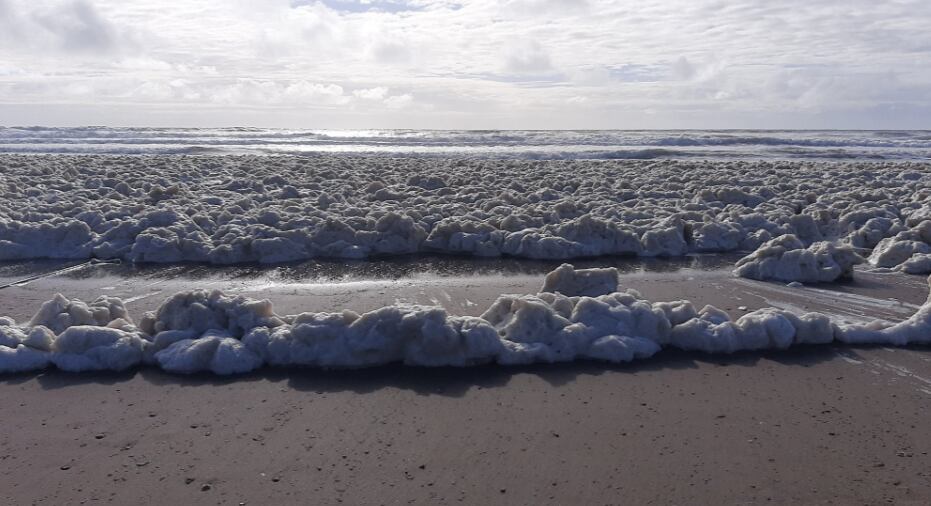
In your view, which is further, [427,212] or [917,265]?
[427,212]

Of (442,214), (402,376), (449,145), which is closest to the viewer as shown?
(402,376)

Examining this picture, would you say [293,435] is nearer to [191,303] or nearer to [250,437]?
[250,437]

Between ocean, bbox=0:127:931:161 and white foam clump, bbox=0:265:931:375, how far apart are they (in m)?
19.8

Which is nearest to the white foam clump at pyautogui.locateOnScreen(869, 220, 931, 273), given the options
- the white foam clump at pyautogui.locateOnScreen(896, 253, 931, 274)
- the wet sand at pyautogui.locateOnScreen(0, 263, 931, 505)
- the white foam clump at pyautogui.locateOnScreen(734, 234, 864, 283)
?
the white foam clump at pyautogui.locateOnScreen(896, 253, 931, 274)

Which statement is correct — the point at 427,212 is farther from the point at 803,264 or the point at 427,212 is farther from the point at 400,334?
the point at 400,334

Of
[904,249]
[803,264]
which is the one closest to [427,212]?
[803,264]

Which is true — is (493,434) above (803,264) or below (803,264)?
below

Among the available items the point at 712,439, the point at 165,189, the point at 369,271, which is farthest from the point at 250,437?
the point at 165,189

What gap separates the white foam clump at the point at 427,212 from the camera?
28.5 ft

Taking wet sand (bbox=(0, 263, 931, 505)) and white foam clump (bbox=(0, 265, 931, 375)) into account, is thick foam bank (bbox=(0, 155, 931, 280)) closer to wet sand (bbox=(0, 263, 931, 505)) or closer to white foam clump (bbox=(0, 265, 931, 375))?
white foam clump (bbox=(0, 265, 931, 375))

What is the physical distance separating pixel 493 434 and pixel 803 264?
491 cm

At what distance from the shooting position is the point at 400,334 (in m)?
4.90

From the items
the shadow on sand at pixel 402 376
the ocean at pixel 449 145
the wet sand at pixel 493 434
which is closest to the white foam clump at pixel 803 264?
the wet sand at pixel 493 434

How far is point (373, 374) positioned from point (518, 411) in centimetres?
114
